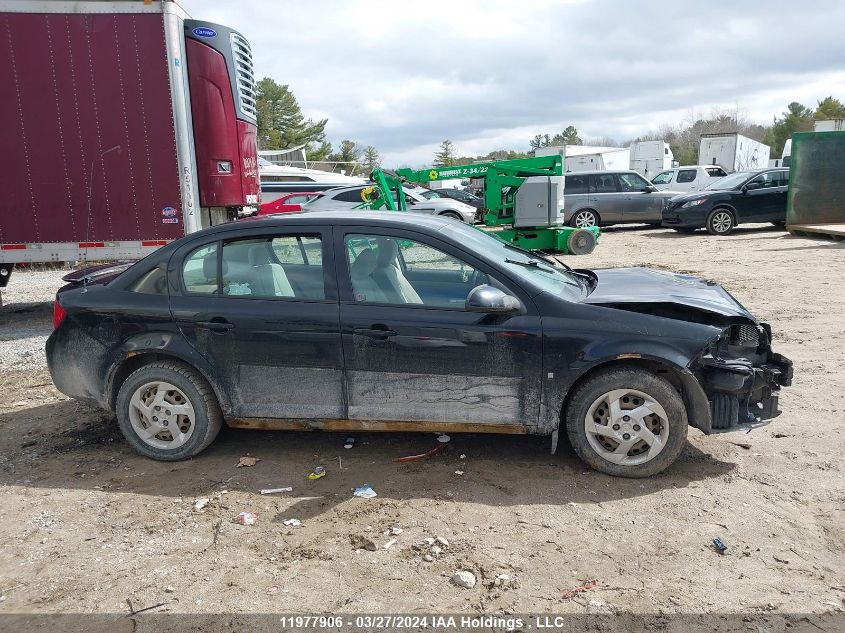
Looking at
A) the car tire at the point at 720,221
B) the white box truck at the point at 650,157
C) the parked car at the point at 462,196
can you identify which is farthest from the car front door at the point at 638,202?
the white box truck at the point at 650,157

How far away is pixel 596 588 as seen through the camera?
3.02 m

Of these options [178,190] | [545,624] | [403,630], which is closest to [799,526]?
[545,624]

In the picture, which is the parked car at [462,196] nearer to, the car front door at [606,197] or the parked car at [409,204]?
the parked car at [409,204]

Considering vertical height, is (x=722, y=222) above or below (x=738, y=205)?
below

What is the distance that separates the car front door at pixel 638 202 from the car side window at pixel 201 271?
53.2ft

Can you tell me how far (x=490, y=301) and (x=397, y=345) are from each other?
2.13 feet

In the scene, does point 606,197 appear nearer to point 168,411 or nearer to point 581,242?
point 581,242

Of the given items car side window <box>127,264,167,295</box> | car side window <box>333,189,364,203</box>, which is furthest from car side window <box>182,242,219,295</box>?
car side window <box>333,189,364,203</box>

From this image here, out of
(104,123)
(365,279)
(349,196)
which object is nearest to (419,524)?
(365,279)

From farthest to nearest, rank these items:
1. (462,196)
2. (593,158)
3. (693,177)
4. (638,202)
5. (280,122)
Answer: (280,122)
(593,158)
(462,196)
(693,177)
(638,202)

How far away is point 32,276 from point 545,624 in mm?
14036

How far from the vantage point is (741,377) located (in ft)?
12.8

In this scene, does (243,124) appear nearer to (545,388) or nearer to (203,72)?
(203,72)

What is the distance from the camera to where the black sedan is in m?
3.92
